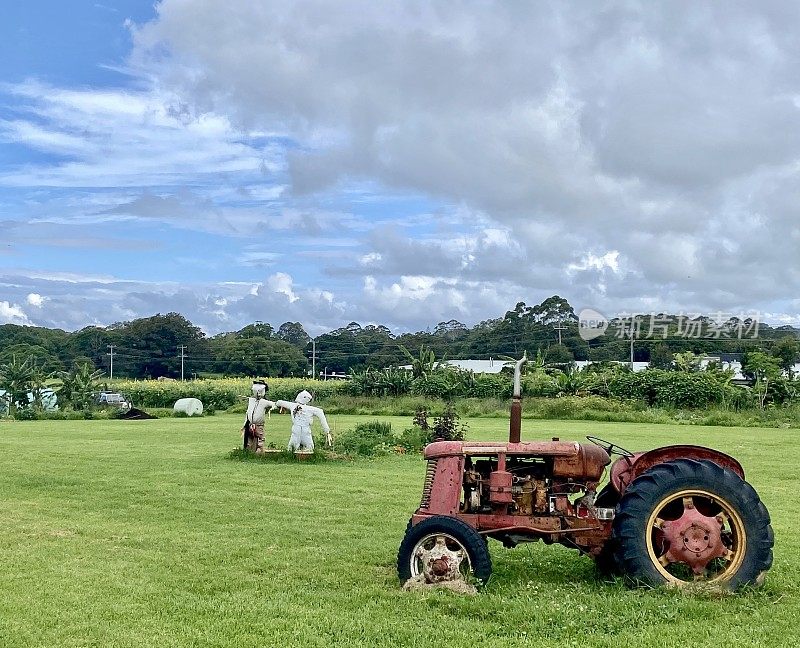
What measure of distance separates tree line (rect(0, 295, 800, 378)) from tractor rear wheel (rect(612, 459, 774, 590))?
207 feet

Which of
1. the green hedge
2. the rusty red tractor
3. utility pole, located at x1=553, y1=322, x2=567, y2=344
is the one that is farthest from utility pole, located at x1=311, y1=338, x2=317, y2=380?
the rusty red tractor

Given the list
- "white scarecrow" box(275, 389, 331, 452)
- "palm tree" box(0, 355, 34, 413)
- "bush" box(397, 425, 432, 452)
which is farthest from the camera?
"palm tree" box(0, 355, 34, 413)

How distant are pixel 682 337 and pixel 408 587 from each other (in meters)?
66.6

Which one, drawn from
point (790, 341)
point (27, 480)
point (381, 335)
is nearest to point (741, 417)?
point (27, 480)

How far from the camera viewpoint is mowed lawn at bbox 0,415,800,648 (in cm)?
566

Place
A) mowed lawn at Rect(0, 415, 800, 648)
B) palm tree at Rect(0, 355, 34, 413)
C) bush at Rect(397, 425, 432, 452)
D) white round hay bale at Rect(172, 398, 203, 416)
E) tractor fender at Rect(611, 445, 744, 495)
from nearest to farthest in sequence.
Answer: mowed lawn at Rect(0, 415, 800, 648) < tractor fender at Rect(611, 445, 744, 495) < bush at Rect(397, 425, 432, 452) < white round hay bale at Rect(172, 398, 203, 416) < palm tree at Rect(0, 355, 34, 413)

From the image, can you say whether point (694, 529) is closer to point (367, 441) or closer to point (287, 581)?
point (287, 581)

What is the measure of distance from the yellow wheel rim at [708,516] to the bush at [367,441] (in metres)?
11.5

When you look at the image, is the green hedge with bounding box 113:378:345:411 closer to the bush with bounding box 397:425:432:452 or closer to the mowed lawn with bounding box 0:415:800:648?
the bush with bounding box 397:425:432:452

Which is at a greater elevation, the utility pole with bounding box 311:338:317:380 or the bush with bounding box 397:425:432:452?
the utility pole with bounding box 311:338:317:380

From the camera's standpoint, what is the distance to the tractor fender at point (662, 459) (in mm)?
6973

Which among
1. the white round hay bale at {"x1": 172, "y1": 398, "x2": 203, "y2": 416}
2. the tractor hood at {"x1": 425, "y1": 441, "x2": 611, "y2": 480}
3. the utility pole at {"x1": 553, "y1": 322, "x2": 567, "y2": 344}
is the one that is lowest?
the white round hay bale at {"x1": 172, "y1": 398, "x2": 203, "y2": 416}

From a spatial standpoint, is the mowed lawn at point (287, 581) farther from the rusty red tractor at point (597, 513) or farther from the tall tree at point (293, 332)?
the tall tree at point (293, 332)

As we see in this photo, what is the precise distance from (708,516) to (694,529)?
0.21m
